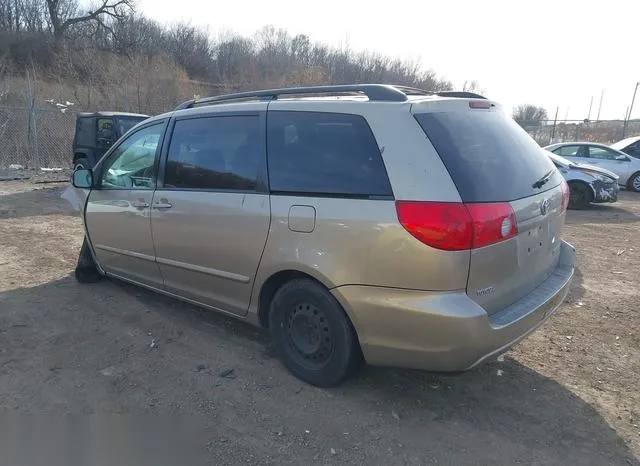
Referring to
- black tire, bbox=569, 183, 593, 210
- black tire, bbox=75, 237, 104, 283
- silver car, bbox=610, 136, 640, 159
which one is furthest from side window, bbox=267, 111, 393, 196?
silver car, bbox=610, 136, 640, 159

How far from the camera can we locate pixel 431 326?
2.68m

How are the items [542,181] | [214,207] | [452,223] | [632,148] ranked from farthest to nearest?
[632,148] → [214,207] → [542,181] → [452,223]

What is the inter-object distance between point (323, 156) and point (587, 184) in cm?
994

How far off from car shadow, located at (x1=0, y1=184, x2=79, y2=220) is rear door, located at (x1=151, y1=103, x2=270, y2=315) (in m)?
5.98

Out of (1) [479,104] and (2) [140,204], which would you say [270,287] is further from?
(1) [479,104]

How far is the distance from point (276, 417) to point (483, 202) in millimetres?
1723

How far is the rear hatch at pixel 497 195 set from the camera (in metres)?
2.69

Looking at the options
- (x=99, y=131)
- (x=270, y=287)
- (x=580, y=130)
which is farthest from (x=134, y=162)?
(x=580, y=130)

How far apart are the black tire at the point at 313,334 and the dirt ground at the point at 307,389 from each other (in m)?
0.13

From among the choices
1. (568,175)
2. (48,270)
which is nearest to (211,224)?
(48,270)

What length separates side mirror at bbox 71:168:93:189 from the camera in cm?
477

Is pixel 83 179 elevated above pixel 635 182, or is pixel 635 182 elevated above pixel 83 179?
pixel 635 182

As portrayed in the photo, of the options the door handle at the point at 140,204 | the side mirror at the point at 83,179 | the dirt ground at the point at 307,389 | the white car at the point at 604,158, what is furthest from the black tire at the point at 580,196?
the side mirror at the point at 83,179

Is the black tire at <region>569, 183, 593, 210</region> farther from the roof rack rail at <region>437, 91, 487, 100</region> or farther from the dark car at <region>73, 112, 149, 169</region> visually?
the dark car at <region>73, 112, 149, 169</region>
